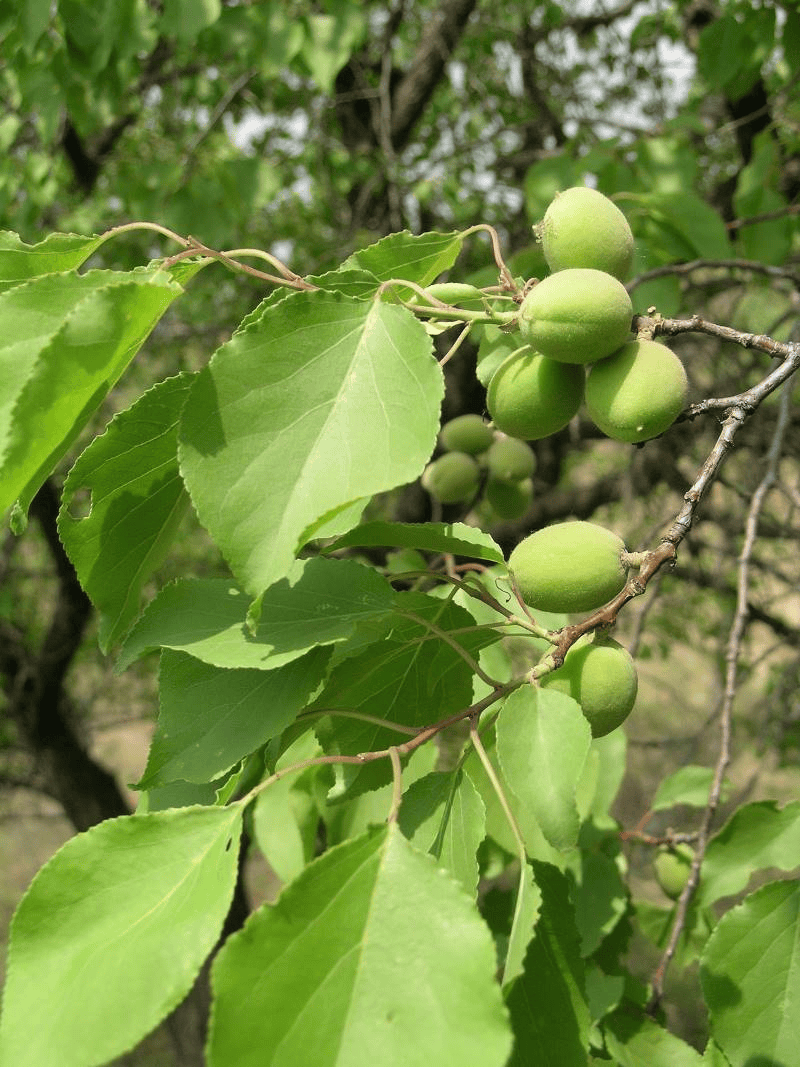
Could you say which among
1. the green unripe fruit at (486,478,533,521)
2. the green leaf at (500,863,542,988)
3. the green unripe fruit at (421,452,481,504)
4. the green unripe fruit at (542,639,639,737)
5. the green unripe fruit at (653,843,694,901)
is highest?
the green unripe fruit at (542,639,639,737)

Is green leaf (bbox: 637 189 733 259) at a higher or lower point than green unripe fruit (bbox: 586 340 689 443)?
lower

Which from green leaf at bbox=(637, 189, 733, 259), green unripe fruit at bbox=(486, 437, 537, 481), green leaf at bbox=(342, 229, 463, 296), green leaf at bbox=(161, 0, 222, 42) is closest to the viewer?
green leaf at bbox=(342, 229, 463, 296)

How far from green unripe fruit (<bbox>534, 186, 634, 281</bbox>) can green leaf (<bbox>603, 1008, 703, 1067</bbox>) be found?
936 mm

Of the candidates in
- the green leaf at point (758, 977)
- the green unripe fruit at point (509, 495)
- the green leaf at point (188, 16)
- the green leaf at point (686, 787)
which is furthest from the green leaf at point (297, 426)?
the green leaf at point (188, 16)

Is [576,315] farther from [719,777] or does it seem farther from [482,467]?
[482,467]

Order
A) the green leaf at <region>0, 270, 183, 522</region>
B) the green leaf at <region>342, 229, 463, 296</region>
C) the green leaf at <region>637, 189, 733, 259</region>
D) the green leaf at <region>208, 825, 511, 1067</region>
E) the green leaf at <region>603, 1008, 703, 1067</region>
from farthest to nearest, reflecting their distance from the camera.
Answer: the green leaf at <region>637, 189, 733, 259</region> < the green leaf at <region>603, 1008, 703, 1067</region> < the green leaf at <region>342, 229, 463, 296</region> < the green leaf at <region>0, 270, 183, 522</region> < the green leaf at <region>208, 825, 511, 1067</region>

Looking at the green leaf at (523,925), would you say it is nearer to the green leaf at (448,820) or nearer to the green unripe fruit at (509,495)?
the green leaf at (448,820)

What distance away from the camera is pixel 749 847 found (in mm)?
1332

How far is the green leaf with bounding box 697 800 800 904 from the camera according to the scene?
4.22 feet

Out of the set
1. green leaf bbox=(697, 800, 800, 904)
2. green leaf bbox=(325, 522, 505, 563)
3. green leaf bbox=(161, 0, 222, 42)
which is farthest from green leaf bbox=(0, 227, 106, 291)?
green leaf bbox=(161, 0, 222, 42)

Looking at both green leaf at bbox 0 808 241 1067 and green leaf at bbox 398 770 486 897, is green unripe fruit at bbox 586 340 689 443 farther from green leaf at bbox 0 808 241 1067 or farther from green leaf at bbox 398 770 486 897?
green leaf at bbox 0 808 241 1067

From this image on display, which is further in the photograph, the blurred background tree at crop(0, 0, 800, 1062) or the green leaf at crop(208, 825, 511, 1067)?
the blurred background tree at crop(0, 0, 800, 1062)

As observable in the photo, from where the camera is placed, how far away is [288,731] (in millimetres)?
923

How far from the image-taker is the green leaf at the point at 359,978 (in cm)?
62
